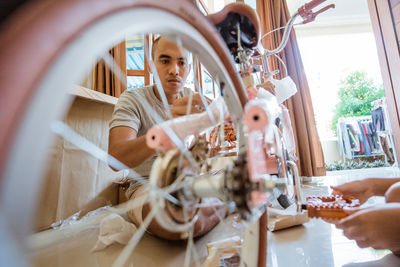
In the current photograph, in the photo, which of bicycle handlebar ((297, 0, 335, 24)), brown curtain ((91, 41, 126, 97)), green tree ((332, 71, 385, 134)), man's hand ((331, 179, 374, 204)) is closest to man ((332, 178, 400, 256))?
man's hand ((331, 179, 374, 204))

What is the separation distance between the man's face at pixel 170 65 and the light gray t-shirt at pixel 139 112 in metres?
0.09

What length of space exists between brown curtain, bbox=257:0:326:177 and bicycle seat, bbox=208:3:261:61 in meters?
1.80

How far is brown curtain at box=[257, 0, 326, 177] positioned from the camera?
2.10m

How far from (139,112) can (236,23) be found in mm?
422

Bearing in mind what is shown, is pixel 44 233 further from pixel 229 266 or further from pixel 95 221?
pixel 229 266

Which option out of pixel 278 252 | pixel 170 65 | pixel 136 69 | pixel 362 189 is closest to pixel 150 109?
pixel 170 65

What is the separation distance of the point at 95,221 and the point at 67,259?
27cm

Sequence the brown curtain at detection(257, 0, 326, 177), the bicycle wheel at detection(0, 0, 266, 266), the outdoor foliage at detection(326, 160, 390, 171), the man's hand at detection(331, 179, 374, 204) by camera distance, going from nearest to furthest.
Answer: the bicycle wheel at detection(0, 0, 266, 266)
the man's hand at detection(331, 179, 374, 204)
the brown curtain at detection(257, 0, 326, 177)
the outdoor foliage at detection(326, 160, 390, 171)

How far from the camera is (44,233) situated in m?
0.75

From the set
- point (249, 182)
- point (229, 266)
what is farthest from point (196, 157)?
point (229, 266)

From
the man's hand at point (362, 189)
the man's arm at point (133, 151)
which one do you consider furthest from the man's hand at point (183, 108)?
the man's hand at point (362, 189)

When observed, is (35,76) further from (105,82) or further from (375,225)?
(105,82)

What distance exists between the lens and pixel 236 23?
48 centimetres

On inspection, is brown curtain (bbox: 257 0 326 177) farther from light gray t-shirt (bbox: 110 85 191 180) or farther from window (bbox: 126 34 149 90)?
light gray t-shirt (bbox: 110 85 191 180)
